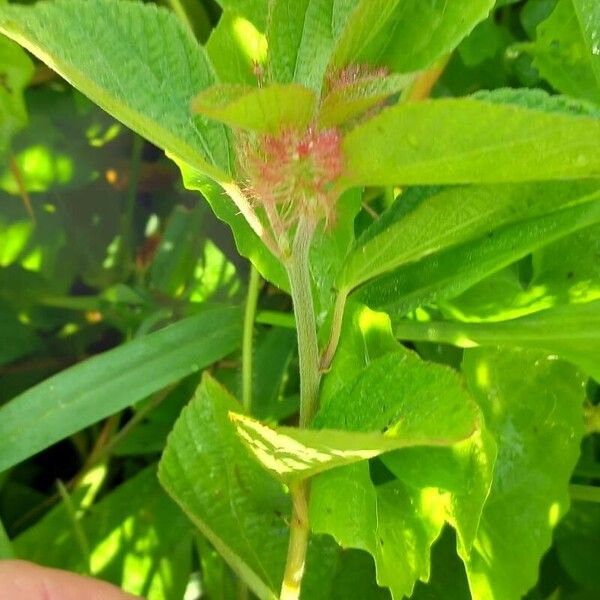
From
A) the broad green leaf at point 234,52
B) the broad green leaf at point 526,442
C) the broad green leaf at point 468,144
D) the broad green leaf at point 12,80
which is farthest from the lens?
the broad green leaf at point 12,80

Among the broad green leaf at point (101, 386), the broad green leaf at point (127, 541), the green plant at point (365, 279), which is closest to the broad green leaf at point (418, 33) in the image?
the green plant at point (365, 279)

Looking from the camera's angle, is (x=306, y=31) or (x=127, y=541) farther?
(x=127, y=541)

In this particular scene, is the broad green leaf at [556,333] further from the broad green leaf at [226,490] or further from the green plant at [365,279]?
the broad green leaf at [226,490]

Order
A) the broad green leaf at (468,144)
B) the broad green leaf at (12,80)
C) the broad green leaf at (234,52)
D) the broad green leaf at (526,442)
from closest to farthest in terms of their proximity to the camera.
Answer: the broad green leaf at (468,144)
the broad green leaf at (234,52)
the broad green leaf at (526,442)
the broad green leaf at (12,80)

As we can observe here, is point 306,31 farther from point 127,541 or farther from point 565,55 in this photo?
point 127,541

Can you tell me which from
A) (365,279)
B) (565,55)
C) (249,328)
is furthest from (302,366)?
(565,55)

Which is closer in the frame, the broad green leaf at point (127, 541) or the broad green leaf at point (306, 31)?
the broad green leaf at point (306, 31)

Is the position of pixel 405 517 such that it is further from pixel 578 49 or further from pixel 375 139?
pixel 578 49
